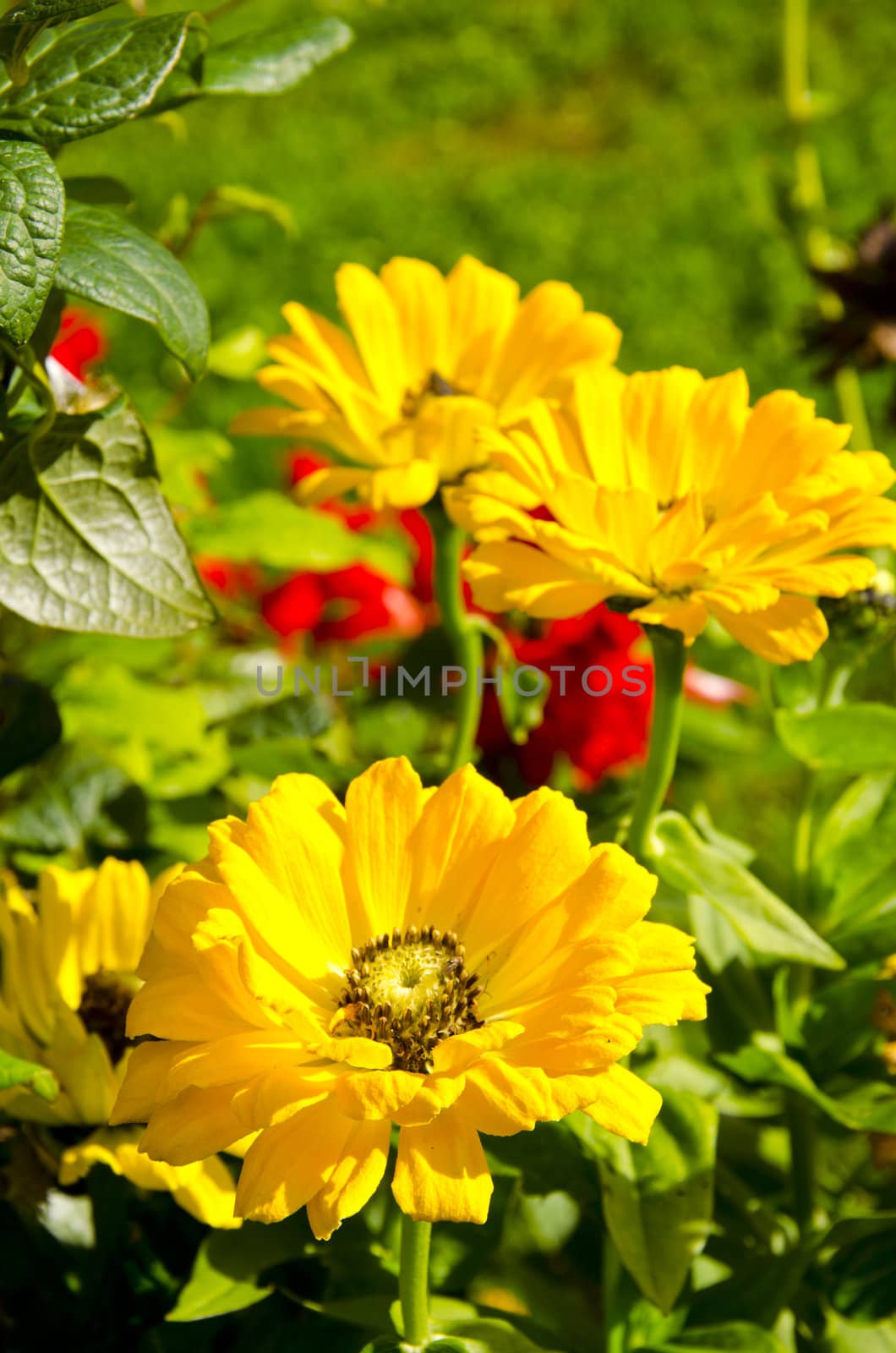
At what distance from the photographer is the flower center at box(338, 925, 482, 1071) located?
65cm

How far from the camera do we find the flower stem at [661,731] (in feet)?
2.41

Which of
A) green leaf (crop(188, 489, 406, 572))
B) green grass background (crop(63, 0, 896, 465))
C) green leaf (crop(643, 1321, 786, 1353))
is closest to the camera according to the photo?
green leaf (crop(643, 1321, 786, 1353))

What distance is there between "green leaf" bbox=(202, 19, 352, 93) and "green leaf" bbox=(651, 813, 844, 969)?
46 cm

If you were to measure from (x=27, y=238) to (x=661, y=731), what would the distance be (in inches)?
15.2

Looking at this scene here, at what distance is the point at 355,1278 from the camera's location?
775mm

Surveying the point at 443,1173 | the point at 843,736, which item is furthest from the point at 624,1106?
the point at 843,736

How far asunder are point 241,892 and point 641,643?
0.73 meters

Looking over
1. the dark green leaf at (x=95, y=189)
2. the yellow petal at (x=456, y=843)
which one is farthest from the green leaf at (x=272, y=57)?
the yellow petal at (x=456, y=843)

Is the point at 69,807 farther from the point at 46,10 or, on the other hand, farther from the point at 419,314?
the point at 46,10

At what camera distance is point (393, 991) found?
0.66 meters

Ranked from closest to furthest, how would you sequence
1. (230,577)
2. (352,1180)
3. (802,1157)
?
(352,1180) → (802,1157) → (230,577)

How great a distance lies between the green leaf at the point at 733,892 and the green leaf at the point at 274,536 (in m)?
0.40

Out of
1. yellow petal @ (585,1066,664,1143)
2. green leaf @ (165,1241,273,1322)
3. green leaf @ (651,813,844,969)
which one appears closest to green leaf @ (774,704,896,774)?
green leaf @ (651,813,844,969)

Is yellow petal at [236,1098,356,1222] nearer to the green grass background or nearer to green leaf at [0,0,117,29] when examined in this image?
green leaf at [0,0,117,29]
